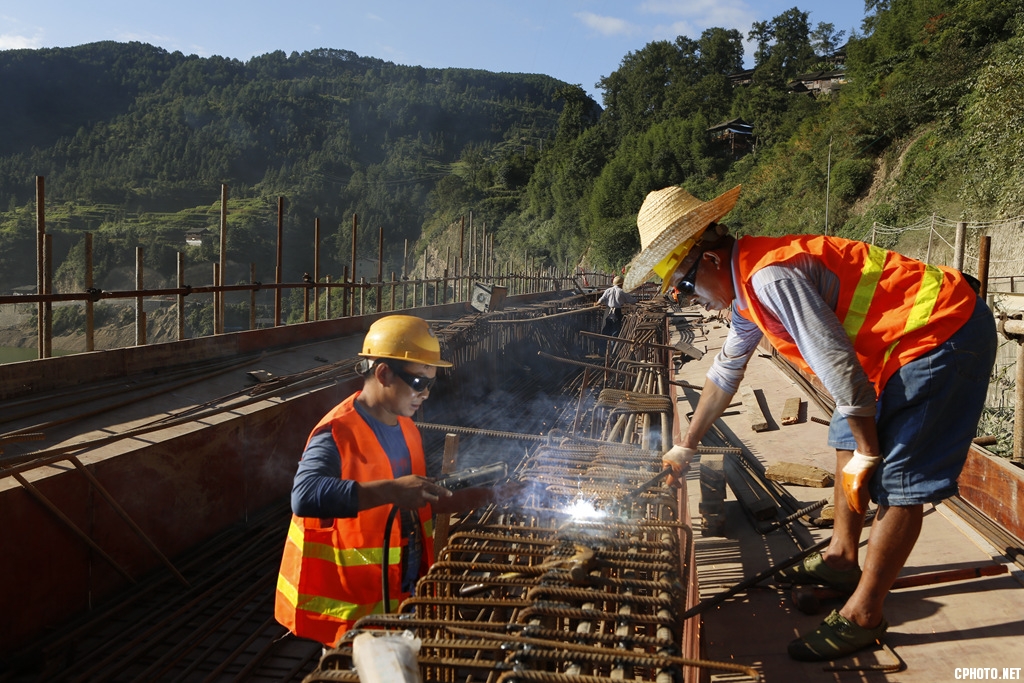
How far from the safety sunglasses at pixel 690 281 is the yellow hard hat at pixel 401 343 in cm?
100

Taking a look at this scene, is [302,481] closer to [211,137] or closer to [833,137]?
[833,137]

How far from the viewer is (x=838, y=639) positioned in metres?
2.52

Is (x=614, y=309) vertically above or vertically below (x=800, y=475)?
above

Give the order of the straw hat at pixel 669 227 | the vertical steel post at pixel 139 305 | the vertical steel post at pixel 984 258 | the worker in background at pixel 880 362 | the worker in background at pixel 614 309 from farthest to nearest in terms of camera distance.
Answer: the worker in background at pixel 614 309 → the vertical steel post at pixel 139 305 → the vertical steel post at pixel 984 258 → the straw hat at pixel 669 227 → the worker in background at pixel 880 362

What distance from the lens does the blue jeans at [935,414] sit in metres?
2.34

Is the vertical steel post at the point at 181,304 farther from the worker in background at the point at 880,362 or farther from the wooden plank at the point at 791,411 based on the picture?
the worker in background at the point at 880,362

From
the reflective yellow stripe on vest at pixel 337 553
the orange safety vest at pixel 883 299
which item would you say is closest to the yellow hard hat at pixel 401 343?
the reflective yellow stripe on vest at pixel 337 553

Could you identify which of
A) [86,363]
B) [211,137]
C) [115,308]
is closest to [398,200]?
[211,137]

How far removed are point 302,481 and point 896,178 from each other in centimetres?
3097

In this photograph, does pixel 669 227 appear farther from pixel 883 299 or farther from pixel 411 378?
pixel 411 378

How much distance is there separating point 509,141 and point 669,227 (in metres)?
138

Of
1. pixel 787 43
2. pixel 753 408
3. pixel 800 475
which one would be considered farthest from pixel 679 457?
pixel 787 43

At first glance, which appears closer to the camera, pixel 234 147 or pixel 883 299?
pixel 883 299

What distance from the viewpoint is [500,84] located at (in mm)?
154000
